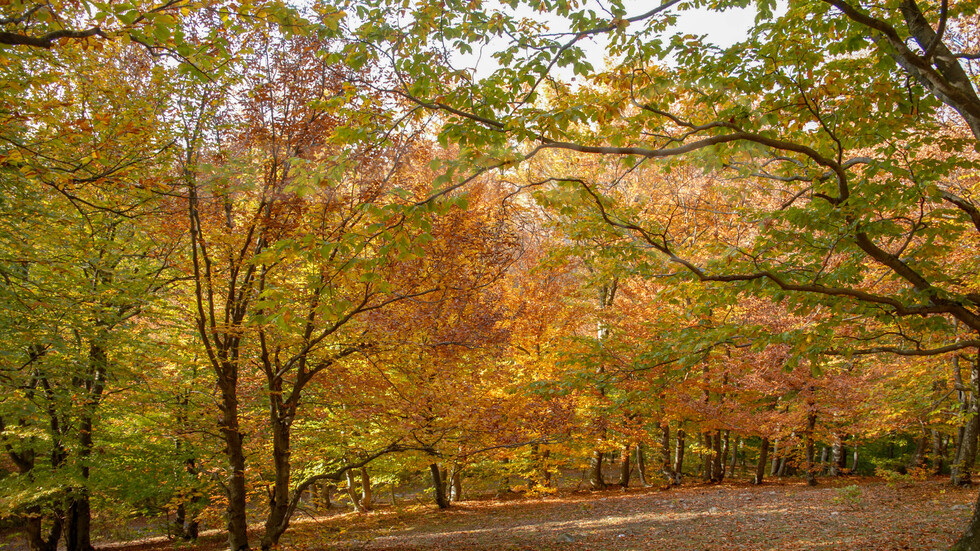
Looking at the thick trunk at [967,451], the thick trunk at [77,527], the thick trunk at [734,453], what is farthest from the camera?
the thick trunk at [734,453]

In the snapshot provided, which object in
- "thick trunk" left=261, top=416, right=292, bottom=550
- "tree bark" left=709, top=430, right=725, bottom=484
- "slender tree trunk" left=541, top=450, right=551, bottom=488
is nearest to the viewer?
"thick trunk" left=261, top=416, right=292, bottom=550

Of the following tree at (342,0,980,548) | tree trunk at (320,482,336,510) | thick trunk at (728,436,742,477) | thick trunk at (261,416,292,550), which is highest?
tree at (342,0,980,548)

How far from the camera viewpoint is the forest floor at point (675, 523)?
801 cm

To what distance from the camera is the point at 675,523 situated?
10398mm

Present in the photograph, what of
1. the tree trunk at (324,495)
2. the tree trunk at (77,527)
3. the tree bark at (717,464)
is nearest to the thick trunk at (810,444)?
the tree bark at (717,464)

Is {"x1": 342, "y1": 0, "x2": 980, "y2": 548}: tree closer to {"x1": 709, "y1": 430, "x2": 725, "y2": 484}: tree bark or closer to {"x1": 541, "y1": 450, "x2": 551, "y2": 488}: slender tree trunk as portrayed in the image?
{"x1": 541, "y1": 450, "x2": 551, "y2": 488}: slender tree trunk

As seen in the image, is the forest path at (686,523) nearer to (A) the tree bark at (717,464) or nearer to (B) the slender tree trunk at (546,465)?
(B) the slender tree trunk at (546,465)

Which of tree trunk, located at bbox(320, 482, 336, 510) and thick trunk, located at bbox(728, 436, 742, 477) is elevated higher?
tree trunk, located at bbox(320, 482, 336, 510)

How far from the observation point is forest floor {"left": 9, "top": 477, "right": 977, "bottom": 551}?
801 cm

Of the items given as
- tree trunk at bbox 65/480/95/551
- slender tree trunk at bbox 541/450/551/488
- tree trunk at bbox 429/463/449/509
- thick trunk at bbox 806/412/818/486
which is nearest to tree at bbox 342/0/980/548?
slender tree trunk at bbox 541/450/551/488

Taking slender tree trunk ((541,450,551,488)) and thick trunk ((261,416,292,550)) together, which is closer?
thick trunk ((261,416,292,550))

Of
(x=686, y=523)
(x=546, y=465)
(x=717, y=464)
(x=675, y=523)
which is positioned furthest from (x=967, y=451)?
(x=546, y=465)

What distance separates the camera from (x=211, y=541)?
45.3ft

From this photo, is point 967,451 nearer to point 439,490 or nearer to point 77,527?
point 439,490
